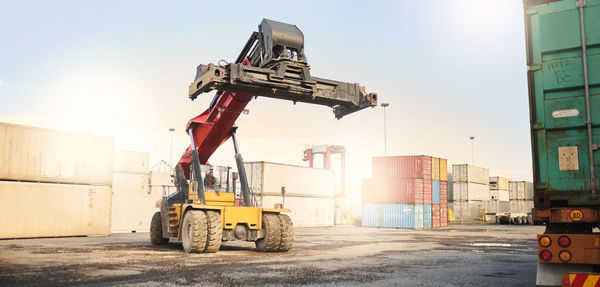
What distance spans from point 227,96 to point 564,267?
31.3 feet

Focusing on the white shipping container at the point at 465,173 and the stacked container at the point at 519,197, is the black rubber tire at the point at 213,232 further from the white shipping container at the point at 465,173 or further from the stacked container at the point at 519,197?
the stacked container at the point at 519,197

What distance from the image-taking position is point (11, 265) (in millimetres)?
11438

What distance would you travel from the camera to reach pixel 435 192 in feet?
143

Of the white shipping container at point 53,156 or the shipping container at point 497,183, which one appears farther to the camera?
the shipping container at point 497,183

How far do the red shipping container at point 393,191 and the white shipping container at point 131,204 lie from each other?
1856 cm

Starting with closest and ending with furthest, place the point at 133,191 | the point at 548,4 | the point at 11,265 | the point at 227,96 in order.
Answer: the point at 548,4
the point at 11,265
the point at 227,96
the point at 133,191

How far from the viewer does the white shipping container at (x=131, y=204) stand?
28.9 meters

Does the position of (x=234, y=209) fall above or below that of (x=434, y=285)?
above

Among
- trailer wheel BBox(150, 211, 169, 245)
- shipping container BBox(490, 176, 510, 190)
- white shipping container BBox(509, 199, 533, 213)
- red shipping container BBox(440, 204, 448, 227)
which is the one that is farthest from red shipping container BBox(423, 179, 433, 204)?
trailer wheel BBox(150, 211, 169, 245)

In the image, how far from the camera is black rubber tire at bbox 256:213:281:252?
608 inches

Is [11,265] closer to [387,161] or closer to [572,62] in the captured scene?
[572,62]

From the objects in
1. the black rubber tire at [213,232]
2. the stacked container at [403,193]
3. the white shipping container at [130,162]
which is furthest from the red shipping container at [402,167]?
the black rubber tire at [213,232]

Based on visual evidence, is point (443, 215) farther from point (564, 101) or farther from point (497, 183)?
point (564, 101)

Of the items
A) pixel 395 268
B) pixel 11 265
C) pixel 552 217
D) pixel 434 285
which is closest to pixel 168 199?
pixel 11 265
